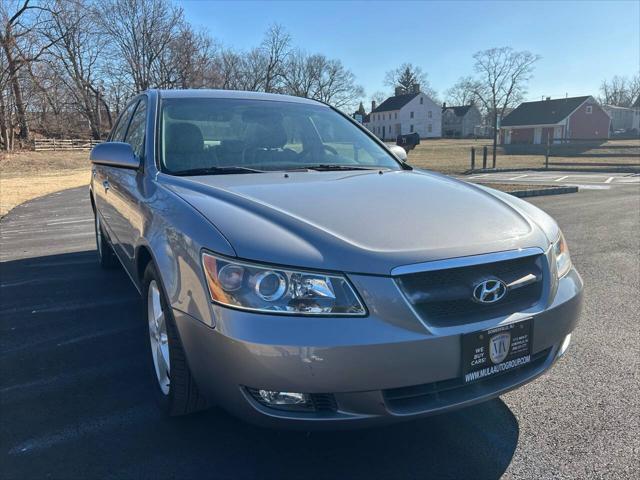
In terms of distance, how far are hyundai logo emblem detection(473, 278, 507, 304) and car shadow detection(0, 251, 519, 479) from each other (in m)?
0.81

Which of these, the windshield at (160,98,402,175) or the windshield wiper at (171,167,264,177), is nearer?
the windshield wiper at (171,167,264,177)

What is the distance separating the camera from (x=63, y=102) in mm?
45344

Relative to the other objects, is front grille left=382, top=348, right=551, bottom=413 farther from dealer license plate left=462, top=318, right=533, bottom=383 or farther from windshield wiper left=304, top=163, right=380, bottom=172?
windshield wiper left=304, top=163, right=380, bottom=172

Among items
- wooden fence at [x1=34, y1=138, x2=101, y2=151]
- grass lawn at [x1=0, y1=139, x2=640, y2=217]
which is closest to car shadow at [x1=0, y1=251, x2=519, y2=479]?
grass lawn at [x1=0, y1=139, x2=640, y2=217]

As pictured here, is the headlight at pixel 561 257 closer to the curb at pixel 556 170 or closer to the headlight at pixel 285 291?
the headlight at pixel 285 291

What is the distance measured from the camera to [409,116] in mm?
85062

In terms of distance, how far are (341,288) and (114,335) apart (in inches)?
103

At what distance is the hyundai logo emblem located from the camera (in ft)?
6.55

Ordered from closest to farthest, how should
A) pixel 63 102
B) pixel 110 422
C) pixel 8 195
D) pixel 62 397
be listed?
1. pixel 110 422
2. pixel 62 397
3. pixel 8 195
4. pixel 63 102

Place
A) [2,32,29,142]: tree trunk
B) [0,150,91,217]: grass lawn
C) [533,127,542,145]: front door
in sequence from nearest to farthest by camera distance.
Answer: [0,150,91,217]: grass lawn
[2,32,29,142]: tree trunk
[533,127,542,145]: front door

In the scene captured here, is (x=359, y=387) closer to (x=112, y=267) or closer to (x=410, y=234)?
(x=410, y=234)

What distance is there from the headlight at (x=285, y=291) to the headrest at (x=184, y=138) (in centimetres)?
147

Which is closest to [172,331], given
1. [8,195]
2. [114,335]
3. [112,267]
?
[114,335]

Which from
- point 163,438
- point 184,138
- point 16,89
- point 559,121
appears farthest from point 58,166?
point 559,121
